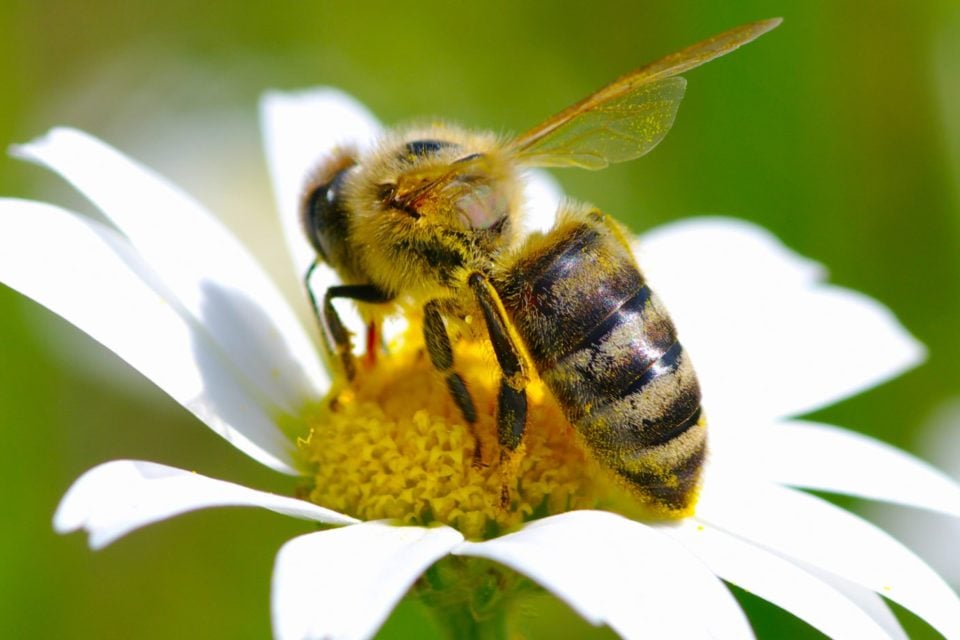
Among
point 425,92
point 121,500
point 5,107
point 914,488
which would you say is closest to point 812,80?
point 425,92

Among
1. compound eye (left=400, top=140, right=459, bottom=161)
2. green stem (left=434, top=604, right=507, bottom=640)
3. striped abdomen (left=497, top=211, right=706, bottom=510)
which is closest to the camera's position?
striped abdomen (left=497, top=211, right=706, bottom=510)

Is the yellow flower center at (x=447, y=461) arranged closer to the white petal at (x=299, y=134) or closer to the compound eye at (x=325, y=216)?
the compound eye at (x=325, y=216)

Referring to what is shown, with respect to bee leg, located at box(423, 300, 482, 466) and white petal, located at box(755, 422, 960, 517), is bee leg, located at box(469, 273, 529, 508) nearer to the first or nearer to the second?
bee leg, located at box(423, 300, 482, 466)

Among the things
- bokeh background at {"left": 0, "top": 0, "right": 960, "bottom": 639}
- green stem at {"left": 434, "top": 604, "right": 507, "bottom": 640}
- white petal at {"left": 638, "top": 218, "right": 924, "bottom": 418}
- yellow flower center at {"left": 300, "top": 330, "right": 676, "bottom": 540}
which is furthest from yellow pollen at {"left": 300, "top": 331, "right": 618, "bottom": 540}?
bokeh background at {"left": 0, "top": 0, "right": 960, "bottom": 639}

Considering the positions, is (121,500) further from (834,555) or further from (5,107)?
(5,107)

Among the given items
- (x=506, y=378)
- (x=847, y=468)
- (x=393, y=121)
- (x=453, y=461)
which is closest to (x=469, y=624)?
(x=453, y=461)
